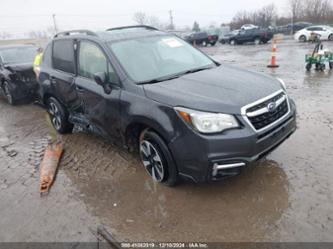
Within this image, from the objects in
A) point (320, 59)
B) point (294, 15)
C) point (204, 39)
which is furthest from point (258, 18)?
point (320, 59)

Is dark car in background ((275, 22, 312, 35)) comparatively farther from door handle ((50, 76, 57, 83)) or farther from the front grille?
the front grille

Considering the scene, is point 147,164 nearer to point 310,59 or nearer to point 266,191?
point 266,191

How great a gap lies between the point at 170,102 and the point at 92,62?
175 centimetres

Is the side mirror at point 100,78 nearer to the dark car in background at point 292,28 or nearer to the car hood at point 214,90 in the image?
the car hood at point 214,90

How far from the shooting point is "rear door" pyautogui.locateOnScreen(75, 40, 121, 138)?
150 inches

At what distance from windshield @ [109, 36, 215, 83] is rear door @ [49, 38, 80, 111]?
1.12m

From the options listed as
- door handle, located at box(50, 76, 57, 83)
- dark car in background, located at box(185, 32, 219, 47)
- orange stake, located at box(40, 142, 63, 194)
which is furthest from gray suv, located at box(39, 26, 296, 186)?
dark car in background, located at box(185, 32, 219, 47)

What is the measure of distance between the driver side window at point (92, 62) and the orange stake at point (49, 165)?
1411mm

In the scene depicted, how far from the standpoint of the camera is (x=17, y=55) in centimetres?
891

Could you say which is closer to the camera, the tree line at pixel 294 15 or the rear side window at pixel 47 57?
the rear side window at pixel 47 57

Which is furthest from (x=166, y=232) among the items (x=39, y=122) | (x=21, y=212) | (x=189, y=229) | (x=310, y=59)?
(x=310, y=59)

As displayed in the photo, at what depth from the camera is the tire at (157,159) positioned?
10.8ft

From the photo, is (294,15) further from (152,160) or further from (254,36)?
(152,160)

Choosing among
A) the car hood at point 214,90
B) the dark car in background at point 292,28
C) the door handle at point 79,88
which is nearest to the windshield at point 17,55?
the door handle at point 79,88
